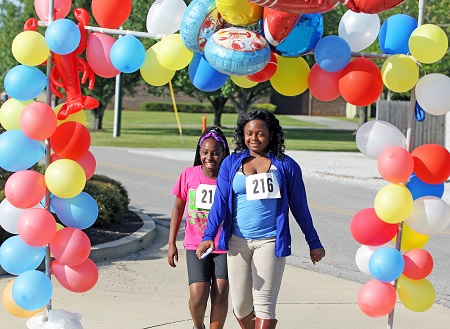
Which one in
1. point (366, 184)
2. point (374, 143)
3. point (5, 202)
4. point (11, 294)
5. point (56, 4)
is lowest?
point (366, 184)

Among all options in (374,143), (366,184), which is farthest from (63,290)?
(366,184)

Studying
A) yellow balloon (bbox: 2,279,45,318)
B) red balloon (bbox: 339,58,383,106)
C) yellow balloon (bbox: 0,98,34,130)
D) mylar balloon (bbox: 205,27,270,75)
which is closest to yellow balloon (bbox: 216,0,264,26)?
mylar balloon (bbox: 205,27,270,75)

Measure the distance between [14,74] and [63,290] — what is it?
2727mm

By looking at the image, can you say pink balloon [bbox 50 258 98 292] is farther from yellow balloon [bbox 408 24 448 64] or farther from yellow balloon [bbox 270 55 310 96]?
yellow balloon [bbox 408 24 448 64]

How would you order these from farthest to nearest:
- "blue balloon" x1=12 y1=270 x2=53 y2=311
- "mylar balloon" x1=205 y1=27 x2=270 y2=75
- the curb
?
the curb
"blue balloon" x1=12 y1=270 x2=53 y2=311
"mylar balloon" x1=205 y1=27 x2=270 y2=75

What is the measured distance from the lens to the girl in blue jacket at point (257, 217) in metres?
5.29

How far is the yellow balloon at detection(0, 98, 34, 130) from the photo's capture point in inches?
229

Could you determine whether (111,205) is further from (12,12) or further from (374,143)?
(12,12)

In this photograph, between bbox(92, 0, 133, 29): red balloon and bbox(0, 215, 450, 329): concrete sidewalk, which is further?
bbox(0, 215, 450, 329): concrete sidewalk

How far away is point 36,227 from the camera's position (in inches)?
218

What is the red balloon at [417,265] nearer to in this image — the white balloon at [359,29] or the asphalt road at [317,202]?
the white balloon at [359,29]

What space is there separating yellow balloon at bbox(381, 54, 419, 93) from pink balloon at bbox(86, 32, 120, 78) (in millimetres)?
1808

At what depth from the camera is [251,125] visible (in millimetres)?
5473

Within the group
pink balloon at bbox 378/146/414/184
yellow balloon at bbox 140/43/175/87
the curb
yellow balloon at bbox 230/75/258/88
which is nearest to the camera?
pink balloon at bbox 378/146/414/184
